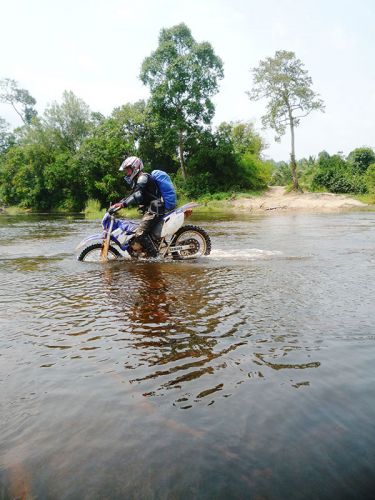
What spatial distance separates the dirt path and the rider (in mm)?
23137

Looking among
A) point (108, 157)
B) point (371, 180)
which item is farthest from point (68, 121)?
point (371, 180)

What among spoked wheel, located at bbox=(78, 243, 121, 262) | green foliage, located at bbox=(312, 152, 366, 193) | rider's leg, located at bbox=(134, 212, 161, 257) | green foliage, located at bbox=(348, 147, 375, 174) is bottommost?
spoked wheel, located at bbox=(78, 243, 121, 262)

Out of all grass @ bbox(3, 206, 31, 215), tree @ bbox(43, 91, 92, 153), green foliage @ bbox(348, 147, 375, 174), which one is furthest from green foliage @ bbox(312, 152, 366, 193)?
grass @ bbox(3, 206, 31, 215)

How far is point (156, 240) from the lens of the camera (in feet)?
26.2

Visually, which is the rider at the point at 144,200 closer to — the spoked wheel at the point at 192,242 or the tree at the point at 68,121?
the spoked wheel at the point at 192,242

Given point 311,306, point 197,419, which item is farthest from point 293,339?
point 197,419

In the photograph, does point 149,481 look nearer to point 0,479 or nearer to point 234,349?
point 0,479

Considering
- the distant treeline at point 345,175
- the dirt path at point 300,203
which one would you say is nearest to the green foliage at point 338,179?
the distant treeline at point 345,175

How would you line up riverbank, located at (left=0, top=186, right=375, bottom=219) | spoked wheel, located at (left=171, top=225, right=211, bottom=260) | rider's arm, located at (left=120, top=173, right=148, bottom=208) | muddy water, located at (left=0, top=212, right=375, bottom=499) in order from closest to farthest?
muddy water, located at (left=0, top=212, right=375, bottom=499)
rider's arm, located at (left=120, top=173, right=148, bottom=208)
spoked wheel, located at (left=171, top=225, right=211, bottom=260)
riverbank, located at (left=0, top=186, right=375, bottom=219)

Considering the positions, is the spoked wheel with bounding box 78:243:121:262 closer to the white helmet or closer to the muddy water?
the white helmet

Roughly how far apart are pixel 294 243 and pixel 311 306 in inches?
240

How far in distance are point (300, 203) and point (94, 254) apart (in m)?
25.6

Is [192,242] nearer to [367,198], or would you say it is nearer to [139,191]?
[139,191]

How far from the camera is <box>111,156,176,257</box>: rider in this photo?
7.58 meters
